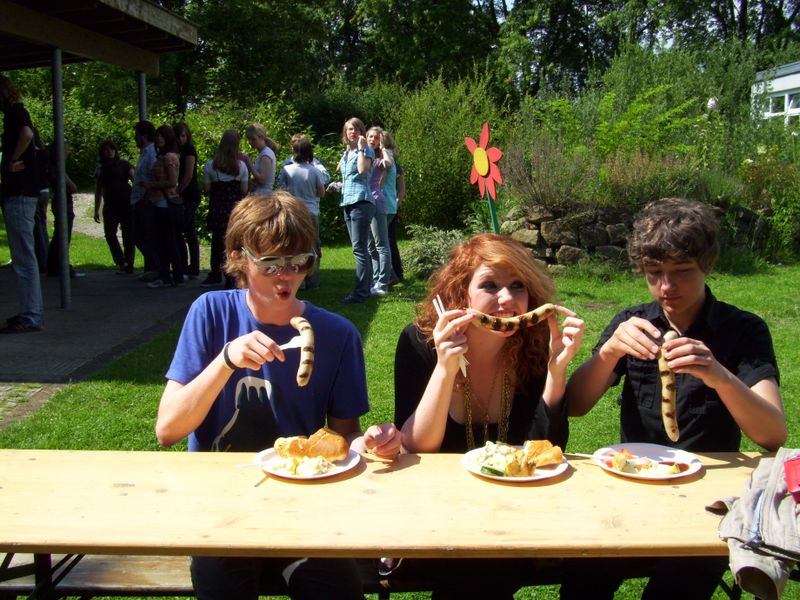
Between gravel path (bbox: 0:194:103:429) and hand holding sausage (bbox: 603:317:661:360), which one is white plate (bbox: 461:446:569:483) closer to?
hand holding sausage (bbox: 603:317:661:360)

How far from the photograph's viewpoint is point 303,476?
1.99 metres

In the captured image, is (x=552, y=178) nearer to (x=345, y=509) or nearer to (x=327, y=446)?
(x=327, y=446)

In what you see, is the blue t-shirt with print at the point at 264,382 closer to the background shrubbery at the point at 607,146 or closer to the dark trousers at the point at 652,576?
the dark trousers at the point at 652,576

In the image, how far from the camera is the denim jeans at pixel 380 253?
8648 mm

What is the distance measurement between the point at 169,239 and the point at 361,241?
97.3 inches

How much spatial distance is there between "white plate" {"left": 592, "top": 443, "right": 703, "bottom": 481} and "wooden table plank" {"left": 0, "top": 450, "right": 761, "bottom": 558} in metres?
0.02

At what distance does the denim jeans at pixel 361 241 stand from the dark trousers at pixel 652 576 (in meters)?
6.03

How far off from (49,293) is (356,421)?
24.4 ft

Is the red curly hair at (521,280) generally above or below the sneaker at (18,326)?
above

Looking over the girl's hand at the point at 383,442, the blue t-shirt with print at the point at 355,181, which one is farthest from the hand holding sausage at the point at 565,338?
the blue t-shirt with print at the point at 355,181

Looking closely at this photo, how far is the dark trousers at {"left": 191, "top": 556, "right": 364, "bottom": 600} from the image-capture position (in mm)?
2027

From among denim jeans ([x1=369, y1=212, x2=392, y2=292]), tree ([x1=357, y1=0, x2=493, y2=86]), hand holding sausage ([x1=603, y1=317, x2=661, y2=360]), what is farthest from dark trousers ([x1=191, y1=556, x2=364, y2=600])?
tree ([x1=357, y1=0, x2=493, y2=86])

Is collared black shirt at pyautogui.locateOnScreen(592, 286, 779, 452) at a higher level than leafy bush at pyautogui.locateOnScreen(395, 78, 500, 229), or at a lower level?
lower

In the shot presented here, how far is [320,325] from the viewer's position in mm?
2455
